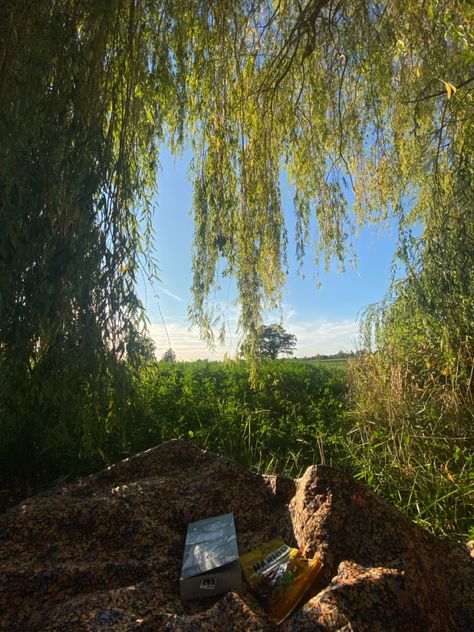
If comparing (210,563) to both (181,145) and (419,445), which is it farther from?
(181,145)

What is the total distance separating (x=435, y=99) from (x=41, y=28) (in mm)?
3160

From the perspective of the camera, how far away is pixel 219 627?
1.37 meters

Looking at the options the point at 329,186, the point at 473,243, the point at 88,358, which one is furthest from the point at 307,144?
the point at 88,358

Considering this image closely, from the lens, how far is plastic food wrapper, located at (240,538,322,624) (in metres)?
1.50

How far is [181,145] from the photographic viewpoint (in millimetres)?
3754

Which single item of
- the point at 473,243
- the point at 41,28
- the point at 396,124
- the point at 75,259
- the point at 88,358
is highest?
the point at 396,124

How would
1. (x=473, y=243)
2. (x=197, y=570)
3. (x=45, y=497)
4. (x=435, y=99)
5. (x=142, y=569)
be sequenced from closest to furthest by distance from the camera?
(x=197, y=570)
(x=142, y=569)
(x=45, y=497)
(x=473, y=243)
(x=435, y=99)

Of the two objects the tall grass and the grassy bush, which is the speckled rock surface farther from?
the tall grass

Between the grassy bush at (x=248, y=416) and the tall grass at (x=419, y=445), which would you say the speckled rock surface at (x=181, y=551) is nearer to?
the grassy bush at (x=248, y=416)

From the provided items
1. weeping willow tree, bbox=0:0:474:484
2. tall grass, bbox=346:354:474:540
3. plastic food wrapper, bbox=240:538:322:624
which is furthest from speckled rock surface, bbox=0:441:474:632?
tall grass, bbox=346:354:474:540

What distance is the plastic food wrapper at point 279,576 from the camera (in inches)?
59.0

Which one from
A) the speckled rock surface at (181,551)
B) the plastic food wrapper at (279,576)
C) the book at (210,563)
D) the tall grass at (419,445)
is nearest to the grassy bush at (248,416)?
the tall grass at (419,445)

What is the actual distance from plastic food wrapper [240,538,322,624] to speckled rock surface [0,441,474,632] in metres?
0.05

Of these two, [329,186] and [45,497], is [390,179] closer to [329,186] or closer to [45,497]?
[329,186]
